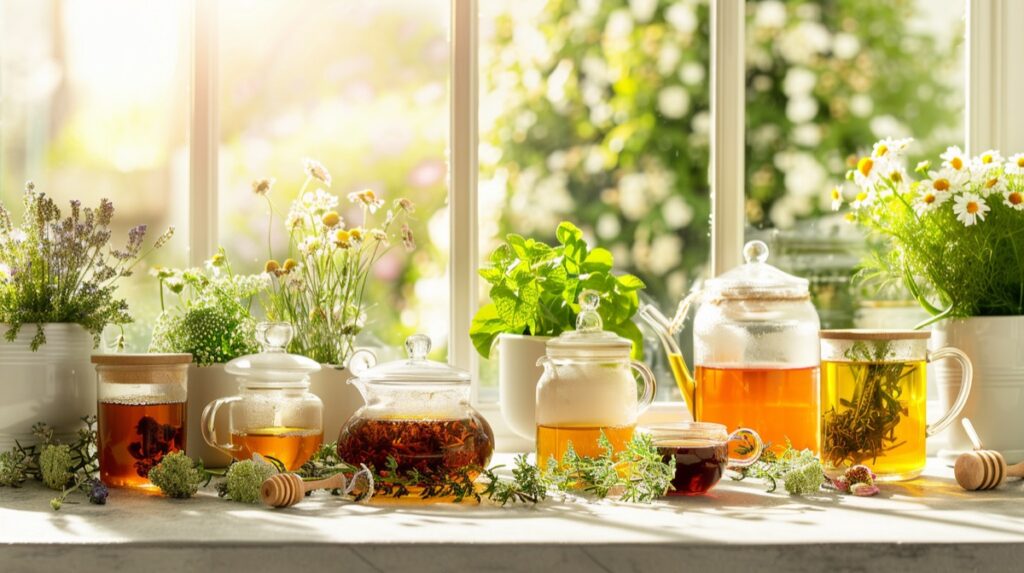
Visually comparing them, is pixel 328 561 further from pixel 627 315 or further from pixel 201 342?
pixel 627 315

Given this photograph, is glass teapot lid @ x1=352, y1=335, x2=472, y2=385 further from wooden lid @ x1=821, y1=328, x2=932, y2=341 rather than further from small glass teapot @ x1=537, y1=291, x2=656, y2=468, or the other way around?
wooden lid @ x1=821, y1=328, x2=932, y2=341

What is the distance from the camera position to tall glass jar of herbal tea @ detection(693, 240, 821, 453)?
5.35ft

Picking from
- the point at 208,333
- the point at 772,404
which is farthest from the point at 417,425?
the point at 772,404

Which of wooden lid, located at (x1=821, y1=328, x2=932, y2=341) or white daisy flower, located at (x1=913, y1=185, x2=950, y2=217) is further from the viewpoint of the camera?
white daisy flower, located at (x1=913, y1=185, x2=950, y2=217)

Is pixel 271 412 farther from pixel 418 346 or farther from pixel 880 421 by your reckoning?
pixel 880 421

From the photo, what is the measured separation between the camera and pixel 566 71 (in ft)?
6.51

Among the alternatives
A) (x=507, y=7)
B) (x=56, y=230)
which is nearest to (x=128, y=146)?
(x=56, y=230)

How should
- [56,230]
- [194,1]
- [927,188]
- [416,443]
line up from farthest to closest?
[194,1], [927,188], [56,230], [416,443]

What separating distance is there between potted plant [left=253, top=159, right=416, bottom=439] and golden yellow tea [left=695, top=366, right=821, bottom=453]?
1.78ft

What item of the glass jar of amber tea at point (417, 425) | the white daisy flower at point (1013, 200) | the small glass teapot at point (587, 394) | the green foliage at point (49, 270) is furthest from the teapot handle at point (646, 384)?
the green foliage at point (49, 270)

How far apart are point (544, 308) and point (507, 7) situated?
59 cm

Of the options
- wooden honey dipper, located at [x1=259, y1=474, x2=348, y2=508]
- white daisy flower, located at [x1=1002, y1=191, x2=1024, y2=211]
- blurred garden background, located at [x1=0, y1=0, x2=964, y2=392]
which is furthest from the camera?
blurred garden background, located at [x1=0, y1=0, x2=964, y2=392]

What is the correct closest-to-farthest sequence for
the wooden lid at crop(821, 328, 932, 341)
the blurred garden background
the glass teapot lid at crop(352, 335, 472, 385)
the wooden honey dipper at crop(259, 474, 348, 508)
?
the wooden honey dipper at crop(259, 474, 348, 508)
the glass teapot lid at crop(352, 335, 472, 385)
the wooden lid at crop(821, 328, 932, 341)
the blurred garden background

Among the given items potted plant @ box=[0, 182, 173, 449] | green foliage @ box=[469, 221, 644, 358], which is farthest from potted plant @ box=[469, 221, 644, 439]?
potted plant @ box=[0, 182, 173, 449]
